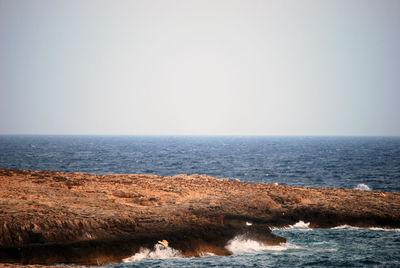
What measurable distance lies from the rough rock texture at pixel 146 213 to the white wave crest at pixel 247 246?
368 mm

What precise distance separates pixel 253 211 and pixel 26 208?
1439 centimetres

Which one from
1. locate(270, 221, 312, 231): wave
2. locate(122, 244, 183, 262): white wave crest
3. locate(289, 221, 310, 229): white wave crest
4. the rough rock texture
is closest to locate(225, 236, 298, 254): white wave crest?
the rough rock texture

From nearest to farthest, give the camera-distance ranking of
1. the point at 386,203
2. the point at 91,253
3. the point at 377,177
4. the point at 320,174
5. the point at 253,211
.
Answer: the point at 91,253 < the point at 253,211 < the point at 386,203 < the point at 377,177 < the point at 320,174

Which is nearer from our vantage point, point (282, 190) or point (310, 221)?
point (310, 221)

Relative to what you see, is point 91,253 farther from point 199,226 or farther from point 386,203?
point 386,203

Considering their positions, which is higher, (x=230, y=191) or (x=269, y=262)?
(x=230, y=191)

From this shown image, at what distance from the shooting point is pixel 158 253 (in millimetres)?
20062

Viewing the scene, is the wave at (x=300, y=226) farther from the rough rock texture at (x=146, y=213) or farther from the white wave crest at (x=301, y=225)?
the rough rock texture at (x=146, y=213)

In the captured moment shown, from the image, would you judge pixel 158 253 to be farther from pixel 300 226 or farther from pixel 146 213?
pixel 300 226

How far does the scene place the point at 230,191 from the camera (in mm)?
29000

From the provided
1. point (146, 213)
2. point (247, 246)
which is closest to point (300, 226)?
point (247, 246)

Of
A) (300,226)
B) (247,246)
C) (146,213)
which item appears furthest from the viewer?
(300,226)

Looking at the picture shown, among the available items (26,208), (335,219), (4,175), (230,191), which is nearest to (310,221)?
(335,219)

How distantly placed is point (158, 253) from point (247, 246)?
5365mm
